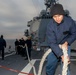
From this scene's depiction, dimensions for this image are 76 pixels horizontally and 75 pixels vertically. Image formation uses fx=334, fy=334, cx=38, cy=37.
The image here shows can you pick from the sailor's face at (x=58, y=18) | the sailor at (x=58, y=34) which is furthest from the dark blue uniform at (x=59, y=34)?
the sailor's face at (x=58, y=18)

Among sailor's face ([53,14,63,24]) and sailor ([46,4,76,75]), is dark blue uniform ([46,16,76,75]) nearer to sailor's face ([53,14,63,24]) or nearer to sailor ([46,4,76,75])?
sailor ([46,4,76,75])

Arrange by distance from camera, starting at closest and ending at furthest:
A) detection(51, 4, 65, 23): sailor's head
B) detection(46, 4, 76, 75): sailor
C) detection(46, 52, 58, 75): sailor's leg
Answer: detection(51, 4, 65, 23): sailor's head < detection(46, 4, 76, 75): sailor < detection(46, 52, 58, 75): sailor's leg

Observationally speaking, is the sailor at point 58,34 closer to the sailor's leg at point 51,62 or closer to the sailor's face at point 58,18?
the sailor's leg at point 51,62

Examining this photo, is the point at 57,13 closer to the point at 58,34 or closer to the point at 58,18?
the point at 58,18

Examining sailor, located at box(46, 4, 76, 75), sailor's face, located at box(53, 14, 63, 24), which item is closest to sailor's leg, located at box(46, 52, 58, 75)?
sailor, located at box(46, 4, 76, 75)

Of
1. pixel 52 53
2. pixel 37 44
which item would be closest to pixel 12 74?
pixel 52 53

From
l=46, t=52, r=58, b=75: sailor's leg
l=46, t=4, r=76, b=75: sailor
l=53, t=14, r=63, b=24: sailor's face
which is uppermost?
l=53, t=14, r=63, b=24: sailor's face

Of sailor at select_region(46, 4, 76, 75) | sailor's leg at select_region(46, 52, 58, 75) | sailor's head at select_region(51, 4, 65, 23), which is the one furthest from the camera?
sailor's leg at select_region(46, 52, 58, 75)

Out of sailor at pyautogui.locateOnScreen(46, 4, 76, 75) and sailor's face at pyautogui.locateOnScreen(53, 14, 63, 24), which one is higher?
sailor's face at pyautogui.locateOnScreen(53, 14, 63, 24)

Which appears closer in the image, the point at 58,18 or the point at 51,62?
the point at 58,18

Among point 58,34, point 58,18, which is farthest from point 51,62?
point 58,18

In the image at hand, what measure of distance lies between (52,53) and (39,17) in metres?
53.5

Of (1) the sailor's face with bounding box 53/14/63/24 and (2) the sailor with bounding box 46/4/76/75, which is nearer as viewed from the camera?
(1) the sailor's face with bounding box 53/14/63/24

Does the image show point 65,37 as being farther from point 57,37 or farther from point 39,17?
point 39,17
